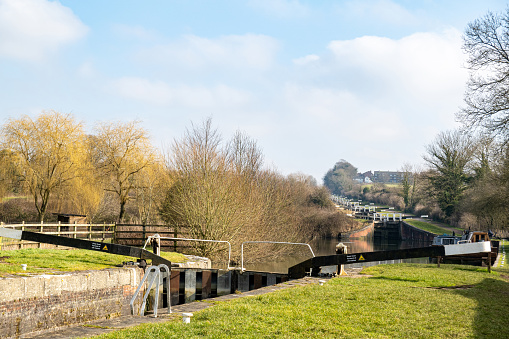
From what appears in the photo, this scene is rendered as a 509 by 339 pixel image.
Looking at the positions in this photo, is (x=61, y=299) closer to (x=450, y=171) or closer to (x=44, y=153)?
(x=44, y=153)

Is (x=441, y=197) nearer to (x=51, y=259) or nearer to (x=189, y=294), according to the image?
(x=189, y=294)

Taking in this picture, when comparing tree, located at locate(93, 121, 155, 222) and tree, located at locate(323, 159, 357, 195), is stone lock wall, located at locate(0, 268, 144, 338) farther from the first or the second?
tree, located at locate(323, 159, 357, 195)

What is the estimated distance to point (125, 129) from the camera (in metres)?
38.2

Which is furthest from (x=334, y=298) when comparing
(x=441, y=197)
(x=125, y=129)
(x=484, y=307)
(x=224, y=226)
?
(x=441, y=197)

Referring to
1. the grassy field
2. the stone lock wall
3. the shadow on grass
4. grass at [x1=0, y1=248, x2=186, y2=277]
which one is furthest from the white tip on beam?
the shadow on grass

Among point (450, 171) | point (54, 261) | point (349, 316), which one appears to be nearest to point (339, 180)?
point (450, 171)

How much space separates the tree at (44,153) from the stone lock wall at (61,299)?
22.8 metres

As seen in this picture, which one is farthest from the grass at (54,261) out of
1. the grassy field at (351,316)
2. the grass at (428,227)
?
the grass at (428,227)

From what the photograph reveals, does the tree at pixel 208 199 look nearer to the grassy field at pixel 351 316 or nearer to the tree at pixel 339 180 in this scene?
the grassy field at pixel 351 316

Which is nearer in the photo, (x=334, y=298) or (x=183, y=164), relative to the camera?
(x=334, y=298)

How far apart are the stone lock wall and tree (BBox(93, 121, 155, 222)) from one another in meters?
24.8

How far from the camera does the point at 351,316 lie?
7621mm

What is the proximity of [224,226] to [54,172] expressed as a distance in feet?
51.5

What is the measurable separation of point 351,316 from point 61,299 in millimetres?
6157
